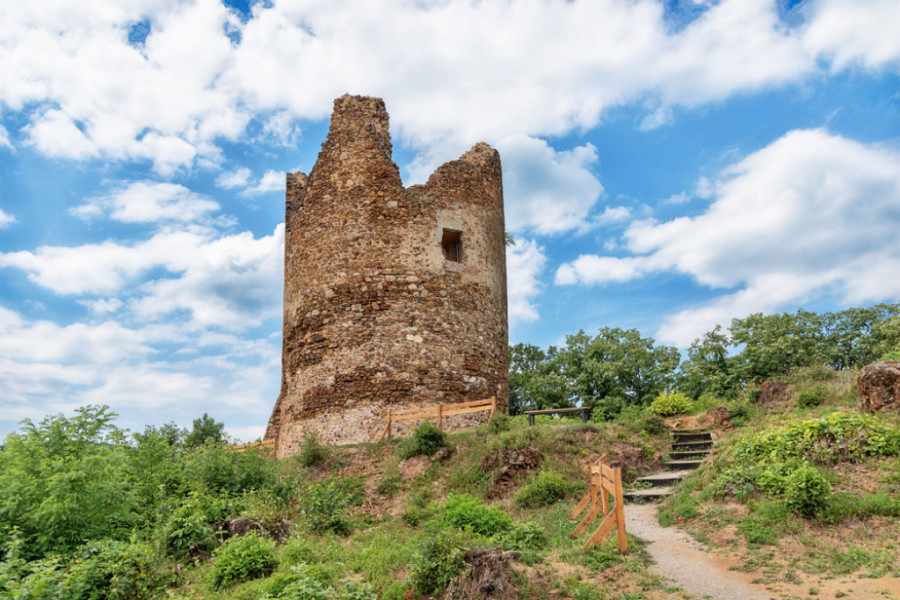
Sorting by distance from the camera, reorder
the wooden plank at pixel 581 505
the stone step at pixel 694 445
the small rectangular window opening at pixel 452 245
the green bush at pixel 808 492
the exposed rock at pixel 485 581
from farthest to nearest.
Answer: the small rectangular window opening at pixel 452 245, the stone step at pixel 694 445, the wooden plank at pixel 581 505, the green bush at pixel 808 492, the exposed rock at pixel 485 581

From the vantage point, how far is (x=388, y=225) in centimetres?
1728

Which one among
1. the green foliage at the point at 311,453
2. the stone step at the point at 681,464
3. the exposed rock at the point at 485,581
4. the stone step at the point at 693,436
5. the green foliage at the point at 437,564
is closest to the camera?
the exposed rock at the point at 485,581

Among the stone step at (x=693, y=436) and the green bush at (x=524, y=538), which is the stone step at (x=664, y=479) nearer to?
the stone step at (x=693, y=436)

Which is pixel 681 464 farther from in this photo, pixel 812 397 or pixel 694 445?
pixel 812 397

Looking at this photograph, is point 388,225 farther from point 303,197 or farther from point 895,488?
point 895,488

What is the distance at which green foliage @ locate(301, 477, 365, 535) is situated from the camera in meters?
12.3

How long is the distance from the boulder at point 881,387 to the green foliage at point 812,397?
3.22 m

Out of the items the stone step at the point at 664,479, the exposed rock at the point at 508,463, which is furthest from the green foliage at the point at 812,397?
the exposed rock at the point at 508,463

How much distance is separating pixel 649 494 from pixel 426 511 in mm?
4388

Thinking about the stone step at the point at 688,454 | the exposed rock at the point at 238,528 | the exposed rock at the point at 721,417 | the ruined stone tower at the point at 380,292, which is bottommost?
the exposed rock at the point at 238,528

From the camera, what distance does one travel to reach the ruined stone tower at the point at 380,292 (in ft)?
53.7

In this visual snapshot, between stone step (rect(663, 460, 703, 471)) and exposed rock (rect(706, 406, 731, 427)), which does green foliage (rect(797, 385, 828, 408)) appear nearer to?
exposed rock (rect(706, 406, 731, 427))

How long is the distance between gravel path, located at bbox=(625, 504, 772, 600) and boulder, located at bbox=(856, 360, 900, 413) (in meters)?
5.45

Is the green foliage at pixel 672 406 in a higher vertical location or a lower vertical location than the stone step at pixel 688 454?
higher
